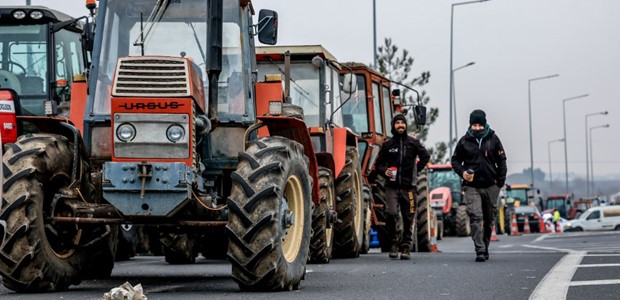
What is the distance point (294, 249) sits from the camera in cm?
1207

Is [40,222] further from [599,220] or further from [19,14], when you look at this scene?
[599,220]

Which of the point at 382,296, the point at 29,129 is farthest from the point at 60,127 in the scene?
the point at 29,129

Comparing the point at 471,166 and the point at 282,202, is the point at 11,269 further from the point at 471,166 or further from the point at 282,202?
the point at 471,166

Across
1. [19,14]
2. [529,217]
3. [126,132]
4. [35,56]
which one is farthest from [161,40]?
[529,217]

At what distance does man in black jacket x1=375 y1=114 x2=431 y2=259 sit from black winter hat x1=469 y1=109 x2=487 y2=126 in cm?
117

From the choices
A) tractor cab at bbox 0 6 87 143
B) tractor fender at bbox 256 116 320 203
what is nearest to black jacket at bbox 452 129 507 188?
tractor fender at bbox 256 116 320 203

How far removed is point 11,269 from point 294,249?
2.59 m

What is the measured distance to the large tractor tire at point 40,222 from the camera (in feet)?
35.9

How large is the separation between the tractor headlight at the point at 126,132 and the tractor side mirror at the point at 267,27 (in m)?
1.81

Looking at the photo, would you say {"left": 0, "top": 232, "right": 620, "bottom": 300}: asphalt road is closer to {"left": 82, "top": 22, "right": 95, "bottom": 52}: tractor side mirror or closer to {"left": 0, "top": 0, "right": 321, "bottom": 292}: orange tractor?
{"left": 0, "top": 0, "right": 321, "bottom": 292}: orange tractor

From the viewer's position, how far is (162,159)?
11.0 meters

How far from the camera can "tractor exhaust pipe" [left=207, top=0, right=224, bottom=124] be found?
12023 millimetres

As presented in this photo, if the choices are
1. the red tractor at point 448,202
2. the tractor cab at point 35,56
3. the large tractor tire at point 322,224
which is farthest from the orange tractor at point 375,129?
the red tractor at point 448,202

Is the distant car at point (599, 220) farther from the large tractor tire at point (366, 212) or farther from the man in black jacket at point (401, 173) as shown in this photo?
the man in black jacket at point (401, 173)
